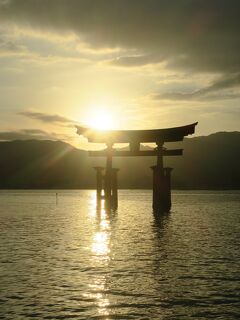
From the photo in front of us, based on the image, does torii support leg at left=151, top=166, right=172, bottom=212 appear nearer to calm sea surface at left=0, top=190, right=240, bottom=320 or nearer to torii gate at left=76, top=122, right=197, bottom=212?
torii gate at left=76, top=122, right=197, bottom=212

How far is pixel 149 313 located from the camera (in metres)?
8.95

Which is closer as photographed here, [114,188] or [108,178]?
[108,178]

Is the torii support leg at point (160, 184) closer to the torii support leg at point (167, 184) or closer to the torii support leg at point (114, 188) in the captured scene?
the torii support leg at point (167, 184)

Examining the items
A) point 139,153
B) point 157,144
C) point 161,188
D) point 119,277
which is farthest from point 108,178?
point 119,277

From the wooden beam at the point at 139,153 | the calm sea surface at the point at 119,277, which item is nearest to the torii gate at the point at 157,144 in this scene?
the wooden beam at the point at 139,153

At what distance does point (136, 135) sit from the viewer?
126 feet

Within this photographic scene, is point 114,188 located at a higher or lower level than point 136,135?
lower

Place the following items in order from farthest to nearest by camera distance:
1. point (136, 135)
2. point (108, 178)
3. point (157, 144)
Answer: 1. point (108, 178)
2. point (136, 135)
3. point (157, 144)

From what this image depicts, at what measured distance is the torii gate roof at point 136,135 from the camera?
35916mm

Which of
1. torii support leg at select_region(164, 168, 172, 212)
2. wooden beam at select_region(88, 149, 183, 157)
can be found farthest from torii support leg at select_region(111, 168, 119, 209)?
torii support leg at select_region(164, 168, 172, 212)

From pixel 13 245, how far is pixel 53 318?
10.1 metres

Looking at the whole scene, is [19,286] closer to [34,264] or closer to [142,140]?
[34,264]

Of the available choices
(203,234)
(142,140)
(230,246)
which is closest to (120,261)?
(230,246)

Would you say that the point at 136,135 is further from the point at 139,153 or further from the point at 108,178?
the point at 108,178
